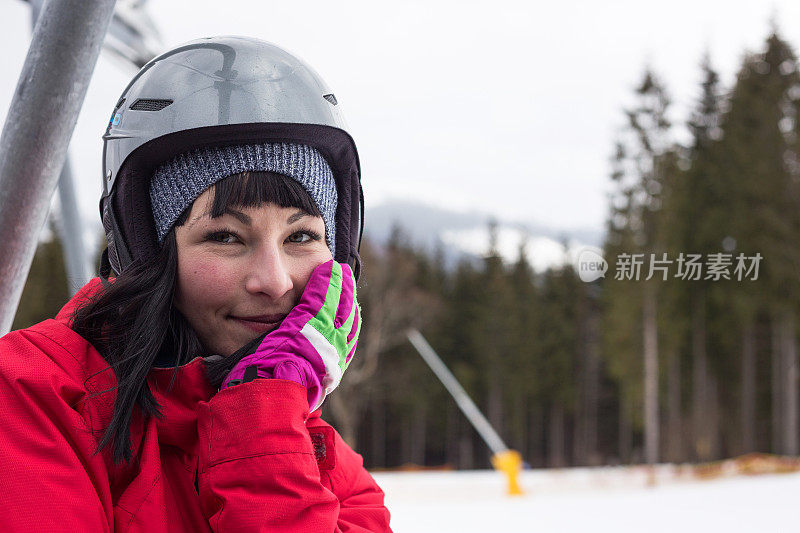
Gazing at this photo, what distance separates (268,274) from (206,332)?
0.64 ft

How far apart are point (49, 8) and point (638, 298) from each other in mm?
29994

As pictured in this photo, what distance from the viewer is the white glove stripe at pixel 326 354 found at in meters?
1.53

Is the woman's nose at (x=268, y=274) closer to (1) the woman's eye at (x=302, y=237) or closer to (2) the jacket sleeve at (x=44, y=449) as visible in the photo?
(1) the woman's eye at (x=302, y=237)

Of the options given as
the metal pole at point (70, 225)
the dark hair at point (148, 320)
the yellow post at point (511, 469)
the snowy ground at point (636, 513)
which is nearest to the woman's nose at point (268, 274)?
the dark hair at point (148, 320)

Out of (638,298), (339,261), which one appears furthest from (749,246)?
(339,261)

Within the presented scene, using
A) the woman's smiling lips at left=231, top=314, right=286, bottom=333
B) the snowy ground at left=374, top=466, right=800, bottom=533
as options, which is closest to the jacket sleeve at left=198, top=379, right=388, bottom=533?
the woman's smiling lips at left=231, top=314, right=286, bottom=333

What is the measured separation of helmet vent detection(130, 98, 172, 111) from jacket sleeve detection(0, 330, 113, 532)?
0.63m

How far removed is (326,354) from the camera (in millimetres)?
1541

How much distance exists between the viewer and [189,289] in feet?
A: 5.30

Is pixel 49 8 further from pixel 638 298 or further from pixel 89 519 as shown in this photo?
pixel 638 298

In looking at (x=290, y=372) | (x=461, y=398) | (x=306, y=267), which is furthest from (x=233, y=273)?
(x=461, y=398)

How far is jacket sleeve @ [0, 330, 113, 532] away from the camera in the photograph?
1196mm

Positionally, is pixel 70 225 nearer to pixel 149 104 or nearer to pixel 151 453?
pixel 149 104

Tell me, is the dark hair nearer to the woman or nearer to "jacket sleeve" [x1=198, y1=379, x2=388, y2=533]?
the woman
